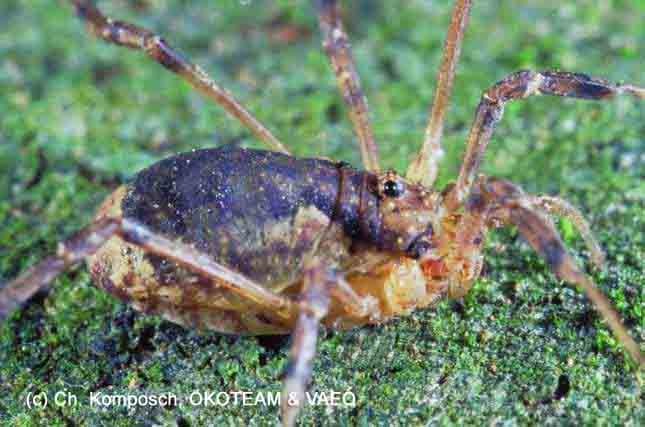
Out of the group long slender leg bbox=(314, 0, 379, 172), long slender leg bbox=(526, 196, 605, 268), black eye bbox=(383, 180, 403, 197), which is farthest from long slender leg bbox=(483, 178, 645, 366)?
long slender leg bbox=(314, 0, 379, 172)

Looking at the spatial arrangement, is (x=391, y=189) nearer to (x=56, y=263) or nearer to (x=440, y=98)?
(x=440, y=98)

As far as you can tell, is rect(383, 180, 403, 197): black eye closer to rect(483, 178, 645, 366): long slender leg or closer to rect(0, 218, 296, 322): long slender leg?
rect(483, 178, 645, 366): long slender leg

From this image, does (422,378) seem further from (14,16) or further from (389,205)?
(14,16)

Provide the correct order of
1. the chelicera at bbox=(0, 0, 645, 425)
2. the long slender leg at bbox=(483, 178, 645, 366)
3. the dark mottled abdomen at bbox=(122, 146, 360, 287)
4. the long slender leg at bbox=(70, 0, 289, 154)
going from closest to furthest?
1. the long slender leg at bbox=(483, 178, 645, 366)
2. the chelicera at bbox=(0, 0, 645, 425)
3. the dark mottled abdomen at bbox=(122, 146, 360, 287)
4. the long slender leg at bbox=(70, 0, 289, 154)

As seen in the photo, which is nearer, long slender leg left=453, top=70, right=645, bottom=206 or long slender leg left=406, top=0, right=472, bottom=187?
long slender leg left=453, top=70, right=645, bottom=206

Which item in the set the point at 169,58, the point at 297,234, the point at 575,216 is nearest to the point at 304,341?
the point at 297,234

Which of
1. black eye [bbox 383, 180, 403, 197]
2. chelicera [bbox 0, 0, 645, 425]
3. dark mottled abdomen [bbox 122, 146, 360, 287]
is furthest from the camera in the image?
black eye [bbox 383, 180, 403, 197]

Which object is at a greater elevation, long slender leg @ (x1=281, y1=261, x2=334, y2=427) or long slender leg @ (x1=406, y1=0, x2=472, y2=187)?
long slender leg @ (x1=406, y1=0, x2=472, y2=187)

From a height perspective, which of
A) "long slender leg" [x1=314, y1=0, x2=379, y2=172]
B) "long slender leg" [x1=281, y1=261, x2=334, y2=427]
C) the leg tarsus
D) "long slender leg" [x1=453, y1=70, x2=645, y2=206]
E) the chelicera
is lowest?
"long slender leg" [x1=281, y1=261, x2=334, y2=427]
